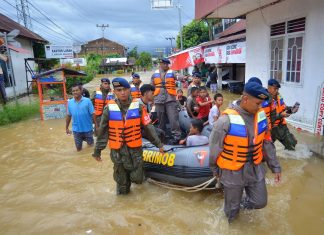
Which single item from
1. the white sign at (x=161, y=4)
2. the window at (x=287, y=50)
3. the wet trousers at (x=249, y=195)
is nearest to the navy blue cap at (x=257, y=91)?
the wet trousers at (x=249, y=195)

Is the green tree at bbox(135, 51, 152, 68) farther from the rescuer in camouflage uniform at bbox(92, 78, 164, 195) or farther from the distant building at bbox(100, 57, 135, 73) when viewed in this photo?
the rescuer in camouflage uniform at bbox(92, 78, 164, 195)

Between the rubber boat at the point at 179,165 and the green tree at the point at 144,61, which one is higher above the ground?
the green tree at the point at 144,61

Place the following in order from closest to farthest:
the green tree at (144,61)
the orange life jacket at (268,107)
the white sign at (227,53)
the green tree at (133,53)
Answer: the orange life jacket at (268,107)
the white sign at (227,53)
the green tree at (144,61)
the green tree at (133,53)

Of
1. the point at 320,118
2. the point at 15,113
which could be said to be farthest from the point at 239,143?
the point at 15,113

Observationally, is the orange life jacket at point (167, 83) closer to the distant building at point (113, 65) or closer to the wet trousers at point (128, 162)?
the wet trousers at point (128, 162)

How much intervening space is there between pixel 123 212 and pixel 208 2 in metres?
6.29

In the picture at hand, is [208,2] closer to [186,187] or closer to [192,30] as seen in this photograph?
[186,187]

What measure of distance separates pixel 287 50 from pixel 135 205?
5880 mm

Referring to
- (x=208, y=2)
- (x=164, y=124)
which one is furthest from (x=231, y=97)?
(x=164, y=124)

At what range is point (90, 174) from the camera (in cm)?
564

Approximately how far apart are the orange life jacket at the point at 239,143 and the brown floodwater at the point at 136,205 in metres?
0.93

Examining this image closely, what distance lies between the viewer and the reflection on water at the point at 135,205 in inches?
143

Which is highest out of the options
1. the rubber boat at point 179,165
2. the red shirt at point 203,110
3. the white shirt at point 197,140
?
the red shirt at point 203,110

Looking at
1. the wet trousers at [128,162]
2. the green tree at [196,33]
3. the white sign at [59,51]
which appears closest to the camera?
the wet trousers at [128,162]
